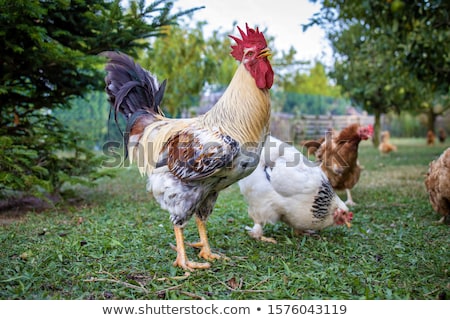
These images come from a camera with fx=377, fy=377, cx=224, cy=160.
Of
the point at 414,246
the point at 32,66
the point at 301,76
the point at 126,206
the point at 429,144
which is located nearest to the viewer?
the point at 414,246

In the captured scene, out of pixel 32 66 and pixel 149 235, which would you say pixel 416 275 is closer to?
pixel 149 235

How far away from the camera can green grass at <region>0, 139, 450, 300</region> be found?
2.79 meters

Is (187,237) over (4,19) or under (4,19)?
under

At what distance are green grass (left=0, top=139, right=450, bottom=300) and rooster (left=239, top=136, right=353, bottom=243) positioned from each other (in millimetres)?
236

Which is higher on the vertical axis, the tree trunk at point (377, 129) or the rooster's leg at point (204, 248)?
the tree trunk at point (377, 129)

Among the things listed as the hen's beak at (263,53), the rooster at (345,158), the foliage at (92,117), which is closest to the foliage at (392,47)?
the hen's beak at (263,53)

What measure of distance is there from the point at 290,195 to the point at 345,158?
8.18ft

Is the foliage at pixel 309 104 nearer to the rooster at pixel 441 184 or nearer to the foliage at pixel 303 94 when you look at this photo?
the foliage at pixel 303 94

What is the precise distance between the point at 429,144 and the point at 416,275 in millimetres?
19798

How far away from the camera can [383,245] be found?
13.0ft

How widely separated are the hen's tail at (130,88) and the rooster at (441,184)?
3.40 m

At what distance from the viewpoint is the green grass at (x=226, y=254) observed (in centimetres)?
279

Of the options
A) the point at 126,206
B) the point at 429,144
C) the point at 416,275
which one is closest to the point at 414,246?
the point at 416,275
